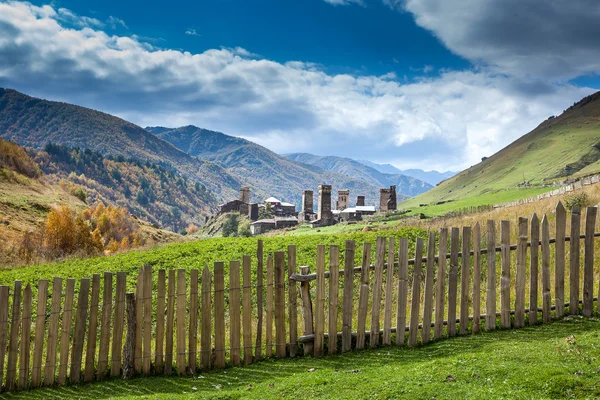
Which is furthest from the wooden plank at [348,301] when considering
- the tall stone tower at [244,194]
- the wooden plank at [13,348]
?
the tall stone tower at [244,194]

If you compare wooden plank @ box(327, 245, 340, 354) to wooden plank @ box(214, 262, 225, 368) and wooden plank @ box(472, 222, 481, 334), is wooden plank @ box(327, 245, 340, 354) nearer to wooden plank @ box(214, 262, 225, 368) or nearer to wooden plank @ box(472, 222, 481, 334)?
wooden plank @ box(214, 262, 225, 368)

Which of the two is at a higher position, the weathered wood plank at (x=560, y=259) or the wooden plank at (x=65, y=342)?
the weathered wood plank at (x=560, y=259)

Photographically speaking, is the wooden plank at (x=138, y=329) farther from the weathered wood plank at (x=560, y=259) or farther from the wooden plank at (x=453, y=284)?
the weathered wood plank at (x=560, y=259)

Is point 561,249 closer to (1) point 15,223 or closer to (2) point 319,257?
(2) point 319,257

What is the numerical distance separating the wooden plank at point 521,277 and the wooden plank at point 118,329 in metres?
6.48

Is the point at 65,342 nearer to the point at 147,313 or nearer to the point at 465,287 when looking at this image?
the point at 147,313

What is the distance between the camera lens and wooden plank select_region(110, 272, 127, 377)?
7316 millimetres

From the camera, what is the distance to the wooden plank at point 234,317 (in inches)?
298

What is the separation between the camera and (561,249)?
8.15 meters

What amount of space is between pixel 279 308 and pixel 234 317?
73cm

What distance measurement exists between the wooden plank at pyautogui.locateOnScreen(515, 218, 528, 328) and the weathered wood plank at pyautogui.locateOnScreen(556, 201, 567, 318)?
54 centimetres

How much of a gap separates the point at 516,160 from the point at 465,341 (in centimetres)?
20091

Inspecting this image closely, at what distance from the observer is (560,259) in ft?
26.7

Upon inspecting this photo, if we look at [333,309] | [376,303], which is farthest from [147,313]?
[376,303]
